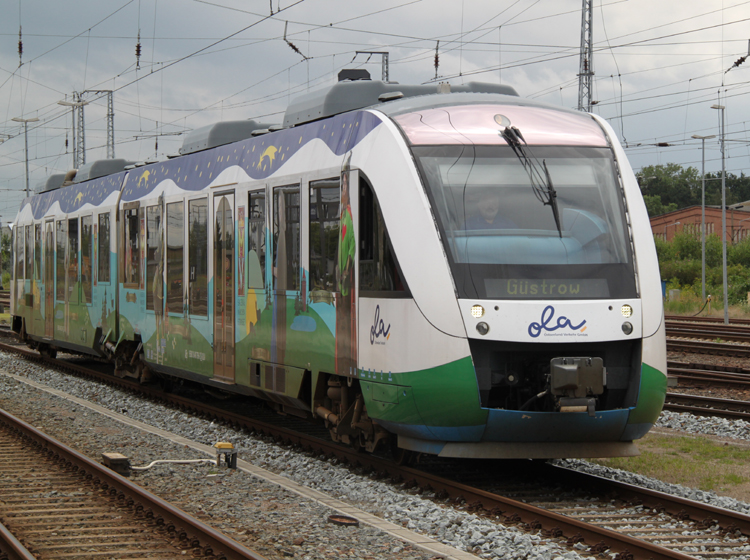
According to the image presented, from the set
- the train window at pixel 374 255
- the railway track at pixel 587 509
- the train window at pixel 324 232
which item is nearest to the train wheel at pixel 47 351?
the railway track at pixel 587 509

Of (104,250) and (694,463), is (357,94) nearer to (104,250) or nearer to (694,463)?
(694,463)

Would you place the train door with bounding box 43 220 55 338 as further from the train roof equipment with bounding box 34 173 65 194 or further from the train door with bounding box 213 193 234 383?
the train door with bounding box 213 193 234 383

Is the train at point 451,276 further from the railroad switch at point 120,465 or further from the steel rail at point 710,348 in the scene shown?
the steel rail at point 710,348

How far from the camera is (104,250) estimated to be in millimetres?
16047

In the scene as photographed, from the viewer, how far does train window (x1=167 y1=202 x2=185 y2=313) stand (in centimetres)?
1279

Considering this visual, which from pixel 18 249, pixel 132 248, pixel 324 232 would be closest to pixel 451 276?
pixel 324 232

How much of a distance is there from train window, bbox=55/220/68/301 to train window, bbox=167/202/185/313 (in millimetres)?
5776

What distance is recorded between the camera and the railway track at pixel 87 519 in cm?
619

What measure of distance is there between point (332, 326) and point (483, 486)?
1.98 metres

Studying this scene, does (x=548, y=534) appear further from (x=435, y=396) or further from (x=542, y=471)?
(x=542, y=471)

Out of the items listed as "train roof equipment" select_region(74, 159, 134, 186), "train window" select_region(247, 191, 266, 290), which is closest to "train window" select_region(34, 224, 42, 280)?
"train roof equipment" select_region(74, 159, 134, 186)

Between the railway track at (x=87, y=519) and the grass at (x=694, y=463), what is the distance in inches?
176

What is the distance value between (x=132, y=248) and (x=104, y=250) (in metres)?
1.53

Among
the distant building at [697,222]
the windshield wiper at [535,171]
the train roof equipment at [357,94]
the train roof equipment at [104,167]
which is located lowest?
the windshield wiper at [535,171]
